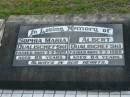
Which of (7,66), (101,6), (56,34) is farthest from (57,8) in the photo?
(7,66)

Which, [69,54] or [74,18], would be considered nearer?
[69,54]

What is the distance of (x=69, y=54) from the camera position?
26.3ft

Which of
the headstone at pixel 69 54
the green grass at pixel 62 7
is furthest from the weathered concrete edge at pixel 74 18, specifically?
the green grass at pixel 62 7

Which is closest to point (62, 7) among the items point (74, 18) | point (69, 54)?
point (74, 18)

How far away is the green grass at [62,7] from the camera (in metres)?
10.1

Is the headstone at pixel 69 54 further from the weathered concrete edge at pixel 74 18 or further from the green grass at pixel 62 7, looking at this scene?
the green grass at pixel 62 7

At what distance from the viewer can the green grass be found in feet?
33.2

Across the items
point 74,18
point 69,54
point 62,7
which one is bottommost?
point 69,54

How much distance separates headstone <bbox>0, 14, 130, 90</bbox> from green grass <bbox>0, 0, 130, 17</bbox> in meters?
1.40

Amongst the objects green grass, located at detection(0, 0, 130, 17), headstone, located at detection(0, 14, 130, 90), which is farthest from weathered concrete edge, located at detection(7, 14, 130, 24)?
green grass, located at detection(0, 0, 130, 17)

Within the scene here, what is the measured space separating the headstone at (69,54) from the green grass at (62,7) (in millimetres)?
1397

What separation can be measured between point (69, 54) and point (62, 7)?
263 cm

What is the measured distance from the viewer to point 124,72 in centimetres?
766

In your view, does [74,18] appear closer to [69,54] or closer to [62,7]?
[69,54]
